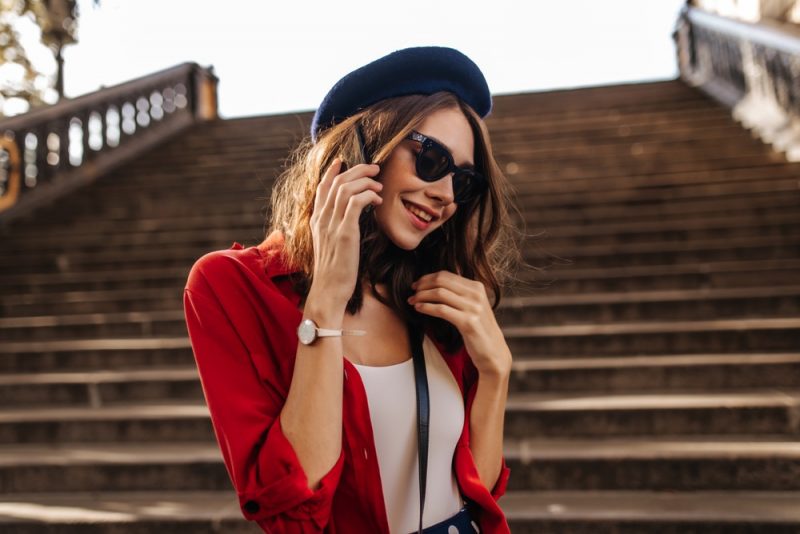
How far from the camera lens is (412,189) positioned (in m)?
1.26

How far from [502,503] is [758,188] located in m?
4.37

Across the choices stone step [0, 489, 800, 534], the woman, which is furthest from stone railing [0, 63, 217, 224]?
the woman

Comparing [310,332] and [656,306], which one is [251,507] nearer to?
[310,332]

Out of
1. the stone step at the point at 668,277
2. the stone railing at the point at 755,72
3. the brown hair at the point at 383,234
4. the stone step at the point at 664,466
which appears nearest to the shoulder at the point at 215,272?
the brown hair at the point at 383,234

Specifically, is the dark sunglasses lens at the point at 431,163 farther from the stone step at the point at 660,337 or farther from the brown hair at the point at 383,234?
the stone step at the point at 660,337

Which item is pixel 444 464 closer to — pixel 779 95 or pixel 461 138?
pixel 461 138

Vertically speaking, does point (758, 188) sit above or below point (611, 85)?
below

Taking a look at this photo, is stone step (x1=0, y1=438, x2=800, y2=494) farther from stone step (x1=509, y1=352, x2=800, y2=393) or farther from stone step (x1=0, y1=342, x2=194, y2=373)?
stone step (x1=0, y1=342, x2=194, y2=373)

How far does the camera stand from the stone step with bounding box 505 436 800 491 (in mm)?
2945

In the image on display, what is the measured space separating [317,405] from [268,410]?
0.36 feet

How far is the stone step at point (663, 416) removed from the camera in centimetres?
324

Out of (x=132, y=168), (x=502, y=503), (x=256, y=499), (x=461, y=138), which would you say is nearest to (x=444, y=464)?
(x=256, y=499)

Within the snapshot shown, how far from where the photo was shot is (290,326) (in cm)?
118

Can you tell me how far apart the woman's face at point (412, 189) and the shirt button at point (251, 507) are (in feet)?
1.86
